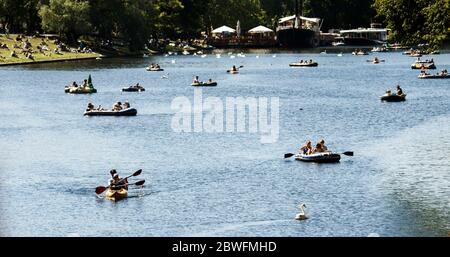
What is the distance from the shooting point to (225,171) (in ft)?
220

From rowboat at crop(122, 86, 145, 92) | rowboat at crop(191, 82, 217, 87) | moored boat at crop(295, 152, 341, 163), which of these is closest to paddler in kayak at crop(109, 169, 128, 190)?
moored boat at crop(295, 152, 341, 163)

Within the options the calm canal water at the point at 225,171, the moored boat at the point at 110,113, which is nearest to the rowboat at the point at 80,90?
the calm canal water at the point at 225,171

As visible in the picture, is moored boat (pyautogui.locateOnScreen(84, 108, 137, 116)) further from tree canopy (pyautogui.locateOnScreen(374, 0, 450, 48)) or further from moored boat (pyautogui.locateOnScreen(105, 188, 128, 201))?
moored boat (pyautogui.locateOnScreen(105, 188, 128, 201))

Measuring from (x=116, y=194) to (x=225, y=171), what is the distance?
1155cm

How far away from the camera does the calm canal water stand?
164 feet

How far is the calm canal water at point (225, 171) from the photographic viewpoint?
50094 millimetres

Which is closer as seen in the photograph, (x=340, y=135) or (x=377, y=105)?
(x=340, y=135)

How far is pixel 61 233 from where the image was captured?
4862cm

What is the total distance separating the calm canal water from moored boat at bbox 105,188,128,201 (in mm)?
703
